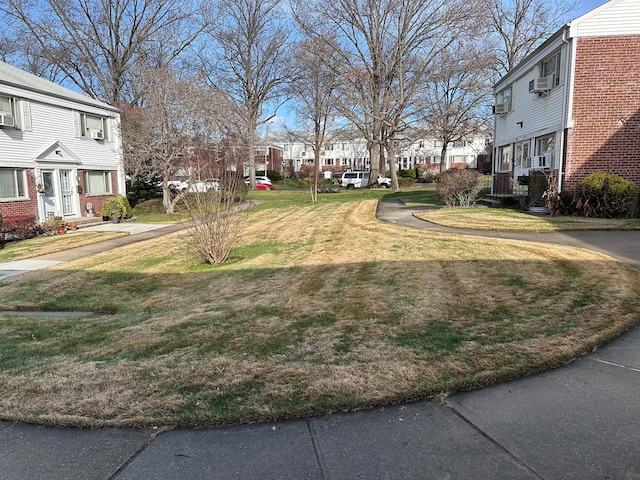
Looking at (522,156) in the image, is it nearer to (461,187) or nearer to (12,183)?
(461,187)

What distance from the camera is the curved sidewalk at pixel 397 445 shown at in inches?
96.6

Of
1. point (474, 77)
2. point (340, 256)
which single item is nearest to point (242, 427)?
point (340, 256)

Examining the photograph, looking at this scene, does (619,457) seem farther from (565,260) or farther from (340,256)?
(340,256)

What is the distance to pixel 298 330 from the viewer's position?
4816mm

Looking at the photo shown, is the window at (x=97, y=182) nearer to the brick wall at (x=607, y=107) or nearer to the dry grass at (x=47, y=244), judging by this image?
the dry grass at (x=47, y=244)

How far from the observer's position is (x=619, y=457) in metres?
2.47

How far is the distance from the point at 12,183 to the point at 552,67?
62.2 ft

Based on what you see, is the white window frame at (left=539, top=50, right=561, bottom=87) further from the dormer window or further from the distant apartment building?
the distant apartment building

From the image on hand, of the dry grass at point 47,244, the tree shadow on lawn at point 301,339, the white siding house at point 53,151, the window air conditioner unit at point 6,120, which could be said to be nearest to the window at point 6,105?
the white siding house at point 53,151

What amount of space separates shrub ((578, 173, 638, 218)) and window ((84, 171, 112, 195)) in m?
19.0

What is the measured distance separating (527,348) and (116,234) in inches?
556

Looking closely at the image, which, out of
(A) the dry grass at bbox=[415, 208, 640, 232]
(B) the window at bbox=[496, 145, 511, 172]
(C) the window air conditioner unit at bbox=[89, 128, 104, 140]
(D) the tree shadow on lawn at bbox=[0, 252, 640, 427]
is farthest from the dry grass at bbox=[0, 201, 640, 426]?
(C) the window air conditioner unit at bbox=[89, 128, 104, 140]

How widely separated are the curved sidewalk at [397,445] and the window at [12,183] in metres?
15.5

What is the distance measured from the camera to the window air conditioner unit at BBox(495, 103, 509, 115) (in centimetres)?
1973
